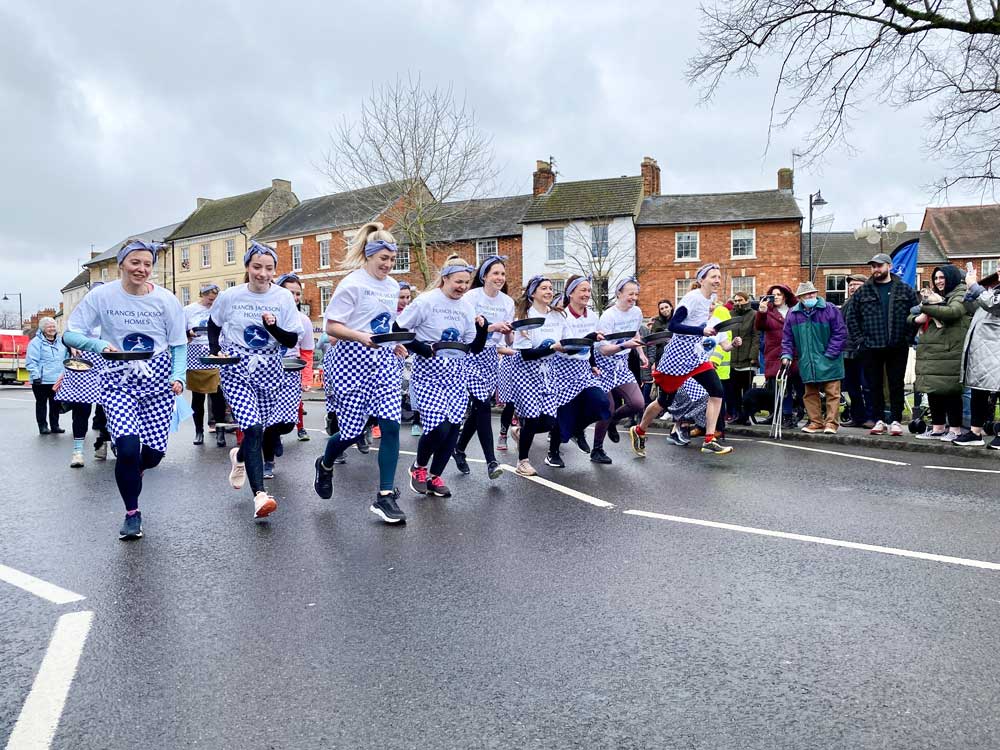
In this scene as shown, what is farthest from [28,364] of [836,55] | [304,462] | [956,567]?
[836,55]

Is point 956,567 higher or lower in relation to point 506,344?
lower

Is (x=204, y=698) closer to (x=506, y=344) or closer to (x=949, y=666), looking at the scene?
(x=949, y=666)

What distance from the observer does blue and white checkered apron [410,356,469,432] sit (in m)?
6.46

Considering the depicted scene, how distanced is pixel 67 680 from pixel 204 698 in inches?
24.1

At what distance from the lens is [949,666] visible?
3.20 meters

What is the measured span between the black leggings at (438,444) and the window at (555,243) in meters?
35.6

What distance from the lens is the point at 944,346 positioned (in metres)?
9.64

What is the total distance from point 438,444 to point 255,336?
1.66m

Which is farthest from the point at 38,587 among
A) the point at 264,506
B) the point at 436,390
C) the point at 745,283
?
the point at 745,283

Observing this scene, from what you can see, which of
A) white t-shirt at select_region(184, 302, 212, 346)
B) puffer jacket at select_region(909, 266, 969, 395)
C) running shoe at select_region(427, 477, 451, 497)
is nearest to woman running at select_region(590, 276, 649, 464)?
running shoe at select_region(427, 477, 451, 497)

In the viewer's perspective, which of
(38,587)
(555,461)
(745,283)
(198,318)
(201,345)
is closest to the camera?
(38,587)

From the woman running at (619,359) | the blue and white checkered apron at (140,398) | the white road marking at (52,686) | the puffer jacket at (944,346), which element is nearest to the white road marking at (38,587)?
the white road marking at (52,686)

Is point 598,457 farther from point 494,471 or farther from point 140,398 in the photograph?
point 140,398

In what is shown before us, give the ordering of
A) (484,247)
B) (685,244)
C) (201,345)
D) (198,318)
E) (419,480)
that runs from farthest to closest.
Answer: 1. (484,247)
2. (685,244)
3. (198,318)
4. (201,345)
5. (419,480)
